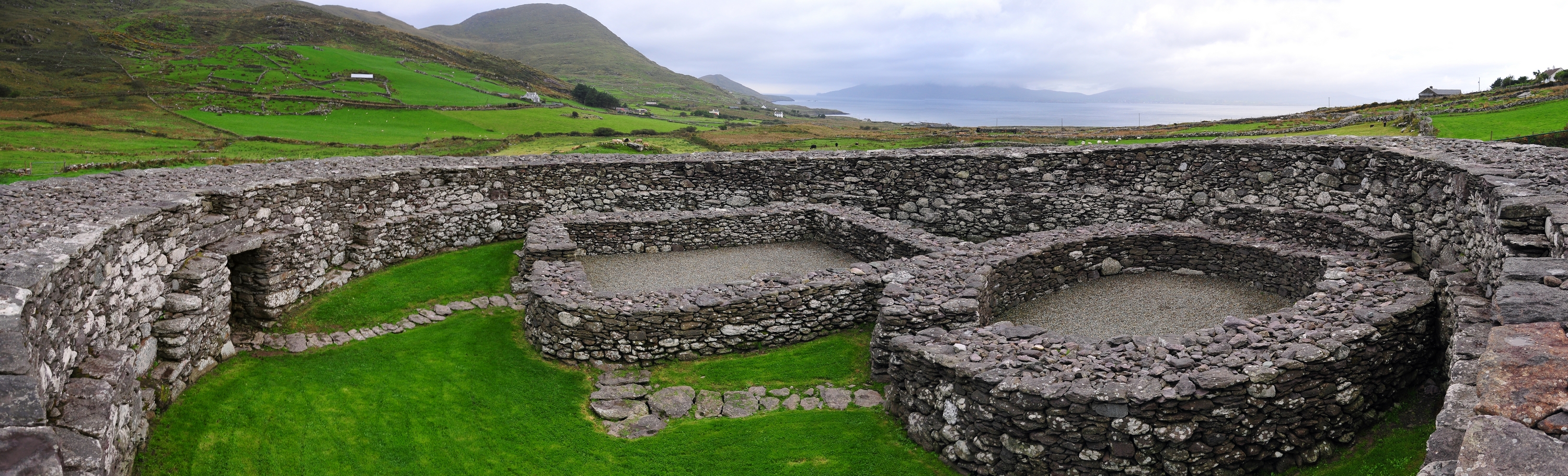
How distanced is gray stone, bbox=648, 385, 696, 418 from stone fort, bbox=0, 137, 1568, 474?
97 cm

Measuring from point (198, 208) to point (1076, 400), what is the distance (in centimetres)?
1276

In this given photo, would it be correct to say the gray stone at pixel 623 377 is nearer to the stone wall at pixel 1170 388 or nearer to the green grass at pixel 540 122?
the stone wall at pixel 1170 388

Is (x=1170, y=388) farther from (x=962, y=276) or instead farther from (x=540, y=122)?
(x=540, y=122)

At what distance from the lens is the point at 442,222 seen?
16438mm

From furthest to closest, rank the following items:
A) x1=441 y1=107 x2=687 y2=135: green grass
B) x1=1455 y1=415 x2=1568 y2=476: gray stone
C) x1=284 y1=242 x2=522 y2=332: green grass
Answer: x1=441 y1=107 x2=687 y2=135: green grass → x1=284 y1=242 x2=522 y2=332: green grass → x1=1455 y1=415 x2=1568 y2=476: gray stone

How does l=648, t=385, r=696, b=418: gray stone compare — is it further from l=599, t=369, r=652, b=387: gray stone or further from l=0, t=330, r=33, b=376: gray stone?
l=0, t=330, r=33, b=376: gray stone

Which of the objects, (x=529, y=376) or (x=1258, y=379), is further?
(x=529, y=376)

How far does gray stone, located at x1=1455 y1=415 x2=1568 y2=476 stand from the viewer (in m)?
3.45

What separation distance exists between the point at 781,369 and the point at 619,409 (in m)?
2.52

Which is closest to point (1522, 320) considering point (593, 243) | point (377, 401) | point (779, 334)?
point (779, 334)

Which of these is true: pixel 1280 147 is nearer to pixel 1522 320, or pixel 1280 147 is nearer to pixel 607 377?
pixel 1522 320

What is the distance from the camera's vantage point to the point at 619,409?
32.7 feet

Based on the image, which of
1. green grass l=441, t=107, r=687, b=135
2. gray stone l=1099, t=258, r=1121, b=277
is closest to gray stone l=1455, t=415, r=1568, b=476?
gray stone l=1099, t=258, r=1121, b=277

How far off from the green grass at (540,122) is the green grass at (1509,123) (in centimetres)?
4214
